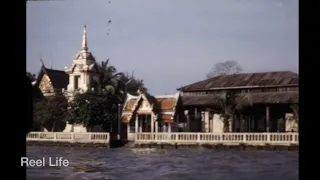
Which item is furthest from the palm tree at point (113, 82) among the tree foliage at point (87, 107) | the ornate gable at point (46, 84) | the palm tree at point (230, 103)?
the palm tree at point (230, 103)

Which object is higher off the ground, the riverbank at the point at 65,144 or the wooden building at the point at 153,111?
the wooden building at the point at 153,111

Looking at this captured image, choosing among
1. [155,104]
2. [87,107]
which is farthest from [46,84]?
[155,104]

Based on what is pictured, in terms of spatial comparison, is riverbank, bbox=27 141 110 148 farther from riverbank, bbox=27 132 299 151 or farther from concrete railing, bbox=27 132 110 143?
concrete railing, bbox=27 132 110 143

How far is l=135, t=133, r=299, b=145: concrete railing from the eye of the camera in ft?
75.1

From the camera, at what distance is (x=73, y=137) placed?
29.8 m

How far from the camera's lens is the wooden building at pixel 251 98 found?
26781 mm

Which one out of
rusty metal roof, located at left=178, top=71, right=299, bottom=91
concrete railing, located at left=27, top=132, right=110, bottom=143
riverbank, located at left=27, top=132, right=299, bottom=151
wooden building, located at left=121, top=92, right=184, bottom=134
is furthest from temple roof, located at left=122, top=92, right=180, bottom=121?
rusty metal roof, located at left=178, top=71, right=299, bottom=91

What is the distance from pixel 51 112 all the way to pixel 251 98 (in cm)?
1473

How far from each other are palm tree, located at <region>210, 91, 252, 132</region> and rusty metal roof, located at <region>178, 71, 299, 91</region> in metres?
2.90

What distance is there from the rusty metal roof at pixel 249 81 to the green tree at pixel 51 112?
357 inches

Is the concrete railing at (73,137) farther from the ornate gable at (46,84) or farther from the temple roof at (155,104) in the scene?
the ornate gable at (46,84)

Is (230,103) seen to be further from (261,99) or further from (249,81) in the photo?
(249,81)
